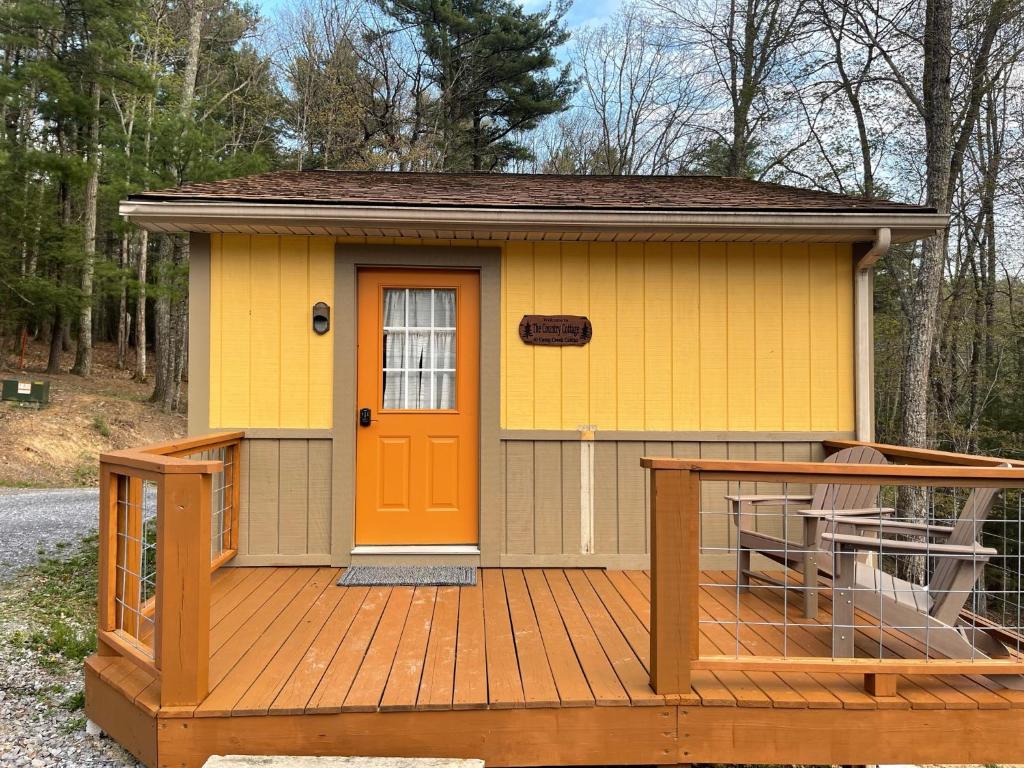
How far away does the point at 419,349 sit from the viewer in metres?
4.19

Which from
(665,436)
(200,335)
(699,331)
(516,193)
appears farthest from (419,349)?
(699,331)

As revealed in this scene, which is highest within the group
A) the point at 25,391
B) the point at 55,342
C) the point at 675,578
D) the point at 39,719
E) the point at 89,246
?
the point at 89,246

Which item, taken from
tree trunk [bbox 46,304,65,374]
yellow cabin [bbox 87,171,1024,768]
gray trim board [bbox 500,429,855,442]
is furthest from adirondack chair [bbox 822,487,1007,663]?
tree trunk [bbox 46,304,65,374]

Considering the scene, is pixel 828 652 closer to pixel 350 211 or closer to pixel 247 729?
pixel 247 729

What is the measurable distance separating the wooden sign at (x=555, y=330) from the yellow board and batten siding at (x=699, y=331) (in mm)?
41

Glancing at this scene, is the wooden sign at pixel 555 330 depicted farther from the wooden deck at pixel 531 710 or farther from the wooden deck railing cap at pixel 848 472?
the wooden deck at pixel 531 710

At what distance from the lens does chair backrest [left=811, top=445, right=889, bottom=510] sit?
3299mm

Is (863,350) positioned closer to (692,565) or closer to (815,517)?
(815,517)

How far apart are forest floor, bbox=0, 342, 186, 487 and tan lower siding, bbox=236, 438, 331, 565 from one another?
23.9ft

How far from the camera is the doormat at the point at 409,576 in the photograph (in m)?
3.69

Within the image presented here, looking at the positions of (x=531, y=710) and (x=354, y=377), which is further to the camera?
(x=354, y=377)

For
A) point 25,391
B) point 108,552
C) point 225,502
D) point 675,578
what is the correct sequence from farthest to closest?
point 25,391, point 225,502, point 108,552, point 675,578

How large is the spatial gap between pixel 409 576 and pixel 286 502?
970 mm

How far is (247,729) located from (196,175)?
10.6 metres
